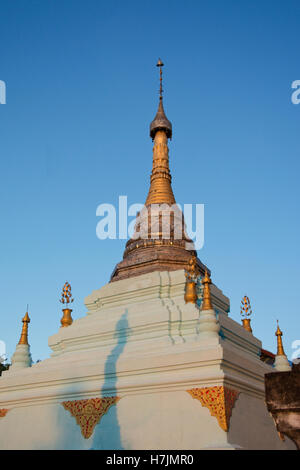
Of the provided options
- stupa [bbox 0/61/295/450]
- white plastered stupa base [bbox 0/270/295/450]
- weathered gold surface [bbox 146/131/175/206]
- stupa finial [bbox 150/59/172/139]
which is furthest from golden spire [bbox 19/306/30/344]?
stupa finial [bbox 150/59/172/139]

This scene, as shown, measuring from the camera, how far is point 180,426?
10422 mm

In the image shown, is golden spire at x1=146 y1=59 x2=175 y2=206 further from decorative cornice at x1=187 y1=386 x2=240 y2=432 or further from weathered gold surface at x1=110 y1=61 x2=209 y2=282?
decorative cornice at x1=187 y1=386 x2=240 y2=432

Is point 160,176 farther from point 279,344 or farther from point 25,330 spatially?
point 25,330

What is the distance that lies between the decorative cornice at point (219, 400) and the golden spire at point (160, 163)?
10603 millimetres

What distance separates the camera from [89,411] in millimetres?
11828

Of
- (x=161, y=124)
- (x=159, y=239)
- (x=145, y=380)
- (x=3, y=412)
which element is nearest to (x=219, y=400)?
(x=145, y=380)

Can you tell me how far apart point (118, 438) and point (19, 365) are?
5.41 metres

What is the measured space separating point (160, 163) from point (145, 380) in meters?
12.0

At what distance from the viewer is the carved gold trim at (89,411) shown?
11578 mm

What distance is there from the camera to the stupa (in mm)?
10469

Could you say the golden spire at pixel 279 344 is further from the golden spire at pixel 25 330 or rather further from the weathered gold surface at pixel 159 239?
the golden spire at pixel 25 330

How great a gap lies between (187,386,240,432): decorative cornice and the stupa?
2cm

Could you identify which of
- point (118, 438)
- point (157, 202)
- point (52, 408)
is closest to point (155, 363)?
point (118, 438)
